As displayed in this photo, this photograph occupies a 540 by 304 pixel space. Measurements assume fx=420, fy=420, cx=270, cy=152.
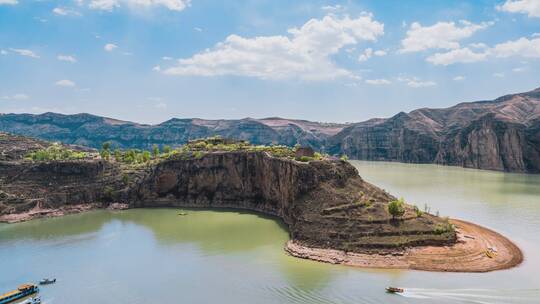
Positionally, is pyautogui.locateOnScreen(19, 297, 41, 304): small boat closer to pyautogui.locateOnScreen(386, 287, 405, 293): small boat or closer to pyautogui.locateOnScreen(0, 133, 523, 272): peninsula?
pyautogui.locateOnScreen(0, 133, 523, 272): peninsula

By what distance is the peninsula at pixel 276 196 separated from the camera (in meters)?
53.4

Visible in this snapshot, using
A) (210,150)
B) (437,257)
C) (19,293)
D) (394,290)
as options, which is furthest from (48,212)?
(437,257)

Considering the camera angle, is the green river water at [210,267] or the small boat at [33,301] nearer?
the small boat at [33,301]

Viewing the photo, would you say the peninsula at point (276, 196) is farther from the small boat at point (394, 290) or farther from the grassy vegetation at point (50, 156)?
the small boat at point (394, 290)

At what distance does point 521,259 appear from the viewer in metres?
53.5

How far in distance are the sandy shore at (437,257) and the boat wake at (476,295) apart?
5.68 metres

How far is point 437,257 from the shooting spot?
51250mm

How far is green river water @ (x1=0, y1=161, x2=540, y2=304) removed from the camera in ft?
140

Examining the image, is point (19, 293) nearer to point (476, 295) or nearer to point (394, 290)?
point (394, 290)

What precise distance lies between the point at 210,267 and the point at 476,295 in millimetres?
29398

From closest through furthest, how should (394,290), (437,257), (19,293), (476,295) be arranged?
(476,295)
(394,290)
(19,293)
(437,257)

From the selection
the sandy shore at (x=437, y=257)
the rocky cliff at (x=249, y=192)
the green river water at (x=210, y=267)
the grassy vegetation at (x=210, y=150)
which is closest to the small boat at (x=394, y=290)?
the green river water at (x=210, y=267)

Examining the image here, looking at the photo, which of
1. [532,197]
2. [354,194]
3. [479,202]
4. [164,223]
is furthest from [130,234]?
[532,197]

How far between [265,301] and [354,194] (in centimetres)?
2790
